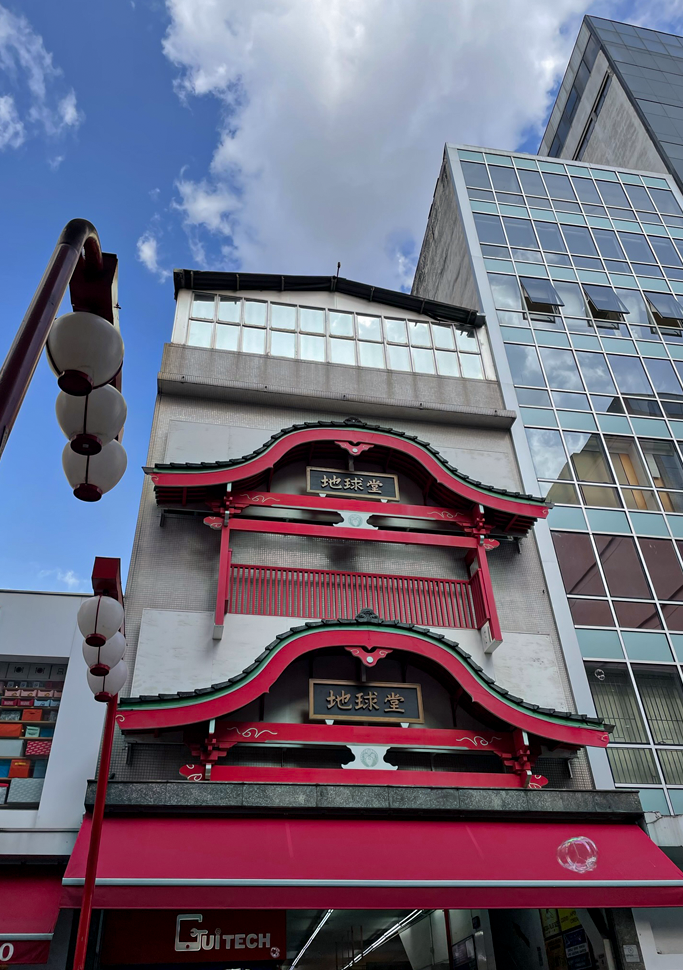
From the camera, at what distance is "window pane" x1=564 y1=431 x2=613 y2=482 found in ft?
58.3

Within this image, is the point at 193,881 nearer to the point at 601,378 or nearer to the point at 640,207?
the point at 601,378

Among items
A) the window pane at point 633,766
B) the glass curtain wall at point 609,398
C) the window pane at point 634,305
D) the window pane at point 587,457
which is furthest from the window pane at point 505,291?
the window pane at point 633,766

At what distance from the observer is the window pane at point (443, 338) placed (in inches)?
814

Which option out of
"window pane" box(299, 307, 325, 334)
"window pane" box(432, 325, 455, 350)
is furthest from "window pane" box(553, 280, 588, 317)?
"window pane" box(299, 307, 325, 334)

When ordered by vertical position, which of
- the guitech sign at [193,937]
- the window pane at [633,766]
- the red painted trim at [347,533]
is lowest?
the guitech sign at [193,937]

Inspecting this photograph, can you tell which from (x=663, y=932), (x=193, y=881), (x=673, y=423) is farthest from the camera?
(x=673, y=423)

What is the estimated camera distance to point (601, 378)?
20.2 m

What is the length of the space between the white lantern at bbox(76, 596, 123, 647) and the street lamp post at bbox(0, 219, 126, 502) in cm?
320

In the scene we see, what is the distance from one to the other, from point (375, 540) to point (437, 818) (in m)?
5.50

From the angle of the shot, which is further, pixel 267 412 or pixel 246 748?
pixel 267 412

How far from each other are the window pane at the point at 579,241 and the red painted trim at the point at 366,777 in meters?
18.4

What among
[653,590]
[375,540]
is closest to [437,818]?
[375,540]

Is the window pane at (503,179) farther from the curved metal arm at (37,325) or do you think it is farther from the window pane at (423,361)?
the curved metal arm at (37,325)

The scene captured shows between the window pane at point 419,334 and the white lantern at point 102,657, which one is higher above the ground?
the window pane at point 419,334
